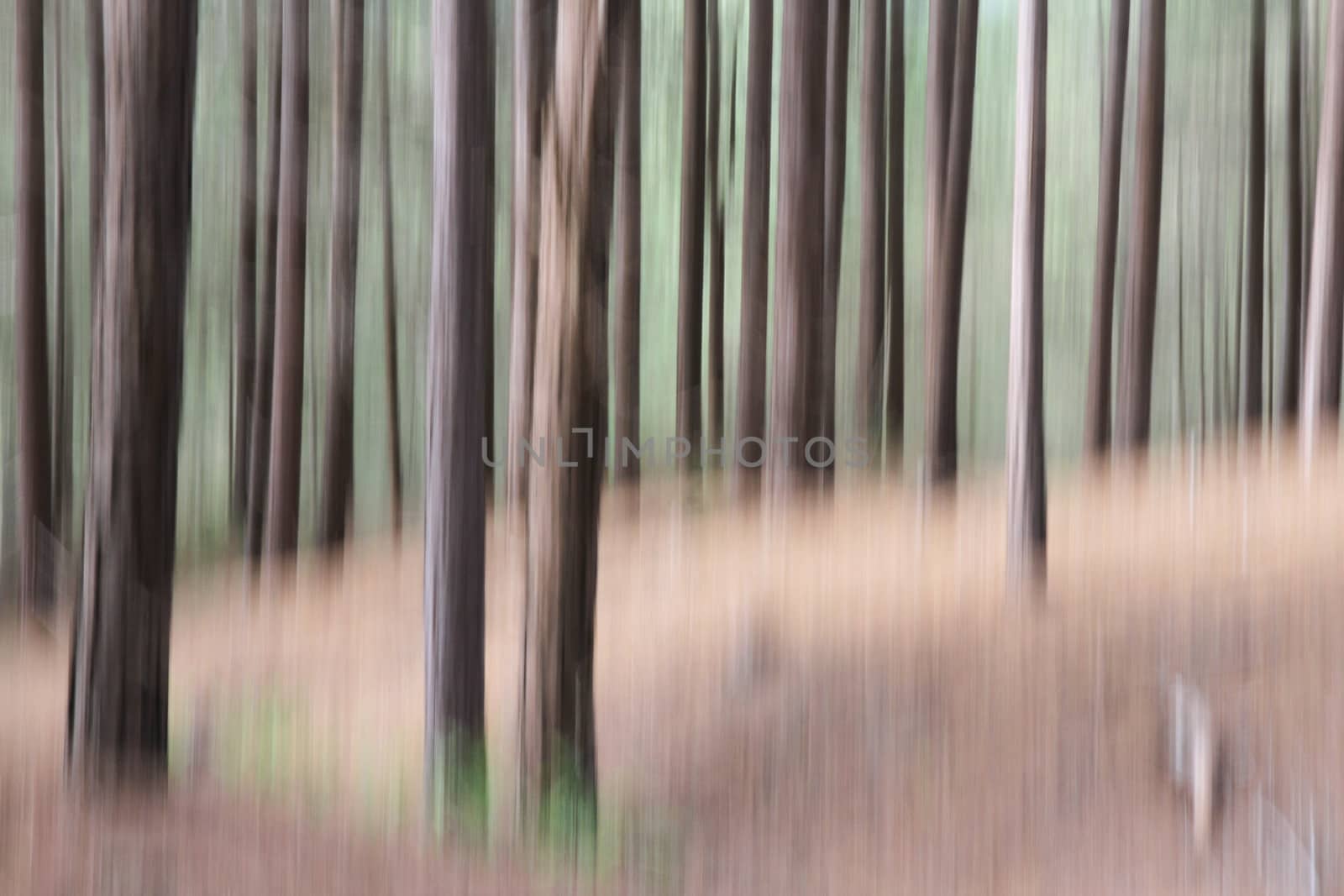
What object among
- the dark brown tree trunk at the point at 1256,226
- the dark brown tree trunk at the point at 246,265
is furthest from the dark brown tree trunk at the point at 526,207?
the dark brown tree trunk at the point at 1256,226

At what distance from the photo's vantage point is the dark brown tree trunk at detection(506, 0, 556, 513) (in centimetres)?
409

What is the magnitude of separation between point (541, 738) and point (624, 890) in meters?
0.63

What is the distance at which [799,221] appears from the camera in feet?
26.4

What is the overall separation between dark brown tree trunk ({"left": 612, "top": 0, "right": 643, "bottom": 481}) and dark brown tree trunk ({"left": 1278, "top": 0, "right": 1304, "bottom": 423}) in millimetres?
6778

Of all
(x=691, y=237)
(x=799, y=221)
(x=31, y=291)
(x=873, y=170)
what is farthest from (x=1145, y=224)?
(x=31, y=291)

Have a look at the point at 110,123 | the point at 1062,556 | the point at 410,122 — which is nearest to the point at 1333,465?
the point at 1062,556

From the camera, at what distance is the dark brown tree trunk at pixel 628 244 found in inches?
174

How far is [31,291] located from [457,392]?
649 cm

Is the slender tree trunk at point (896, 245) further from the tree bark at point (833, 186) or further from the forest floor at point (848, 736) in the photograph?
the forest floor at point (848, 736)

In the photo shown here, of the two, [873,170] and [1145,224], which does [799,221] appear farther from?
[1145,224]

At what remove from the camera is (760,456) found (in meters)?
9.42

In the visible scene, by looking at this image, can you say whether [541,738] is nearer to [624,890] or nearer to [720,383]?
[624,890]

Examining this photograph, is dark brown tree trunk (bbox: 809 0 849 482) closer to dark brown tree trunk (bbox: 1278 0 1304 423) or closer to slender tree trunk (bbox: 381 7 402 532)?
slender tree trunk (bbox: 381 7 402 532)

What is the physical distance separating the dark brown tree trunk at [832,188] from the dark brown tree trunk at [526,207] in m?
3.91
